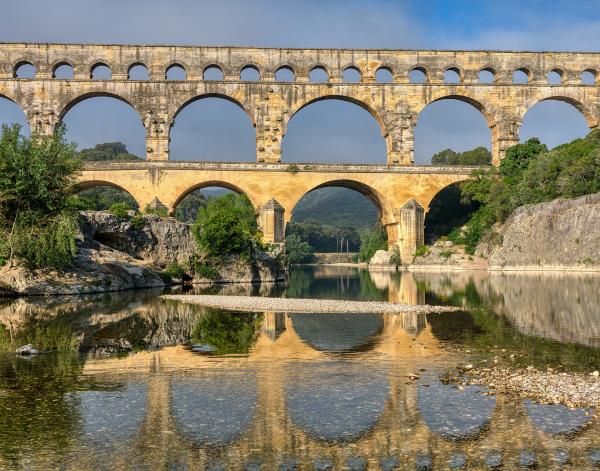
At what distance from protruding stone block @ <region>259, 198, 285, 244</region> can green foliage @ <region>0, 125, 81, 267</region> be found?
2119cm

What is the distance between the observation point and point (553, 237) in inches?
1596

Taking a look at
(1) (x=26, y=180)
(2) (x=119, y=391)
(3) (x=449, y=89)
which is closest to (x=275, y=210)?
(3) (x=449, y=89)

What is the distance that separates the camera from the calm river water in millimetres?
6145

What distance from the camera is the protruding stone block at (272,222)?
45812 millimetres

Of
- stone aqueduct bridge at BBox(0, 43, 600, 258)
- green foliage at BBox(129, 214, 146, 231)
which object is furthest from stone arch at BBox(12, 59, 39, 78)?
green foliage at BBox(129, 214, 146, 231)

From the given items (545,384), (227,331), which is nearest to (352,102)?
(227,331)

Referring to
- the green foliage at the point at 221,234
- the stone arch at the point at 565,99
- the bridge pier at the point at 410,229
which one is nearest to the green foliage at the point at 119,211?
the green foliage at the point at 221,234

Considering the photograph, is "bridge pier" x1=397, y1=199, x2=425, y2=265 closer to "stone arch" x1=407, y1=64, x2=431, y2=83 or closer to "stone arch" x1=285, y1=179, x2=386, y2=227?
"stone arch" x1=285, y1=179, x2=386, y2=227

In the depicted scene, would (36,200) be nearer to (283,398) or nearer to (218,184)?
(283,398)

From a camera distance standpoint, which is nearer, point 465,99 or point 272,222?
point 272,222

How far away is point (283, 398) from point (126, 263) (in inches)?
926

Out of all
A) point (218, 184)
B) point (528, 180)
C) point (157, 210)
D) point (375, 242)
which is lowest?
point (375, 242)

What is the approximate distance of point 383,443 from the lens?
21.3 feet

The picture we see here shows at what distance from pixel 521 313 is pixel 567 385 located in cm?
925
